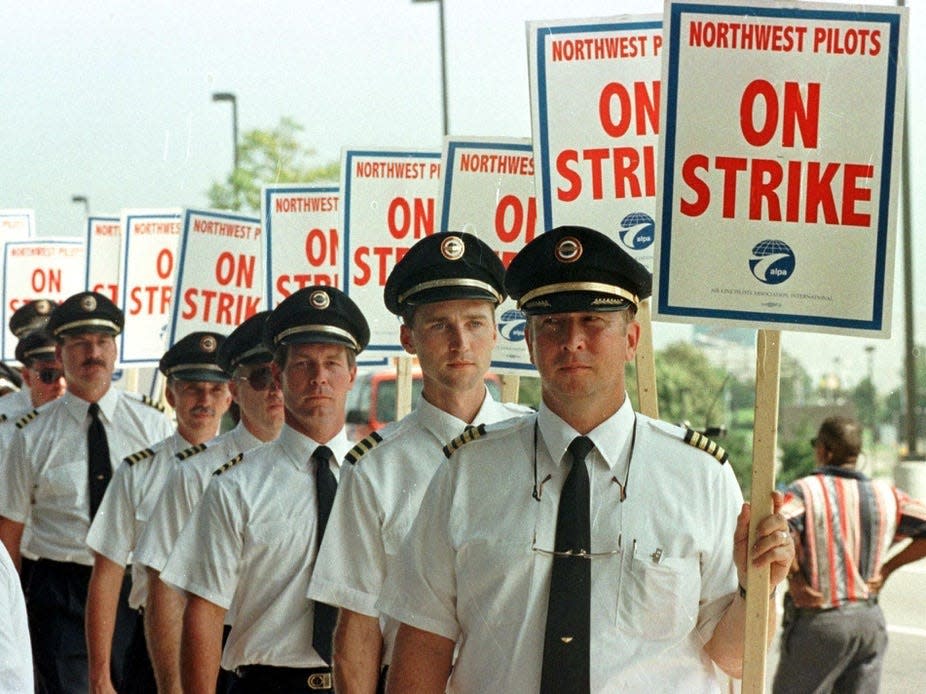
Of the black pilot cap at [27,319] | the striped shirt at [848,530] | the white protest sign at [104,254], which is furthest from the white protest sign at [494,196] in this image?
the white protest sign at [104,254]

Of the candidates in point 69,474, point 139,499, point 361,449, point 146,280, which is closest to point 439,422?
point 361,449

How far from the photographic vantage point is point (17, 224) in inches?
629

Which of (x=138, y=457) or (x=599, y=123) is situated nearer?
(x=599, y=123)

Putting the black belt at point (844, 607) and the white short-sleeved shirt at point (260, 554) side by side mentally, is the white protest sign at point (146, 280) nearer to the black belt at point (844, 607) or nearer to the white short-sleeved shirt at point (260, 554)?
the black belt at point (844, 607)

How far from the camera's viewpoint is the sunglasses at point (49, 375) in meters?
10.6

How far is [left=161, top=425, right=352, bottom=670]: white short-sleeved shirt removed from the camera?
530 centimetres

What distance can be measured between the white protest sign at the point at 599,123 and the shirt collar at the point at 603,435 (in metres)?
2.25

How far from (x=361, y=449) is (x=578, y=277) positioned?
4.06 ft

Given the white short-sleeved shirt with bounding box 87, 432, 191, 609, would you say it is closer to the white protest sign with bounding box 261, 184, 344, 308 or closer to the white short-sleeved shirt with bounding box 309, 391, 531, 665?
the white protest sign with bounding box 261, 184, 344, 308

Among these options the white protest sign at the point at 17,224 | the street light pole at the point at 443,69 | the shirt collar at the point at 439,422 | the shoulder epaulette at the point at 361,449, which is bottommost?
the shoulder epaulette at the point at 361,449

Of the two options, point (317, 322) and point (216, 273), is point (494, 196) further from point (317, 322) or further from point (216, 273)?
point (216, 273)

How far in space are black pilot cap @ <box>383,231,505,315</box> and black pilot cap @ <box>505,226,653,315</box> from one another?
1082mm

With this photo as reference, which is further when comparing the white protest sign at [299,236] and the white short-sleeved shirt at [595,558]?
the white protest sign at [299,236]

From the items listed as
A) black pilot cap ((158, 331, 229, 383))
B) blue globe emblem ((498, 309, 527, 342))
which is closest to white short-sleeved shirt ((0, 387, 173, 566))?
black pilot cap ((158, 331, 229, 383))
